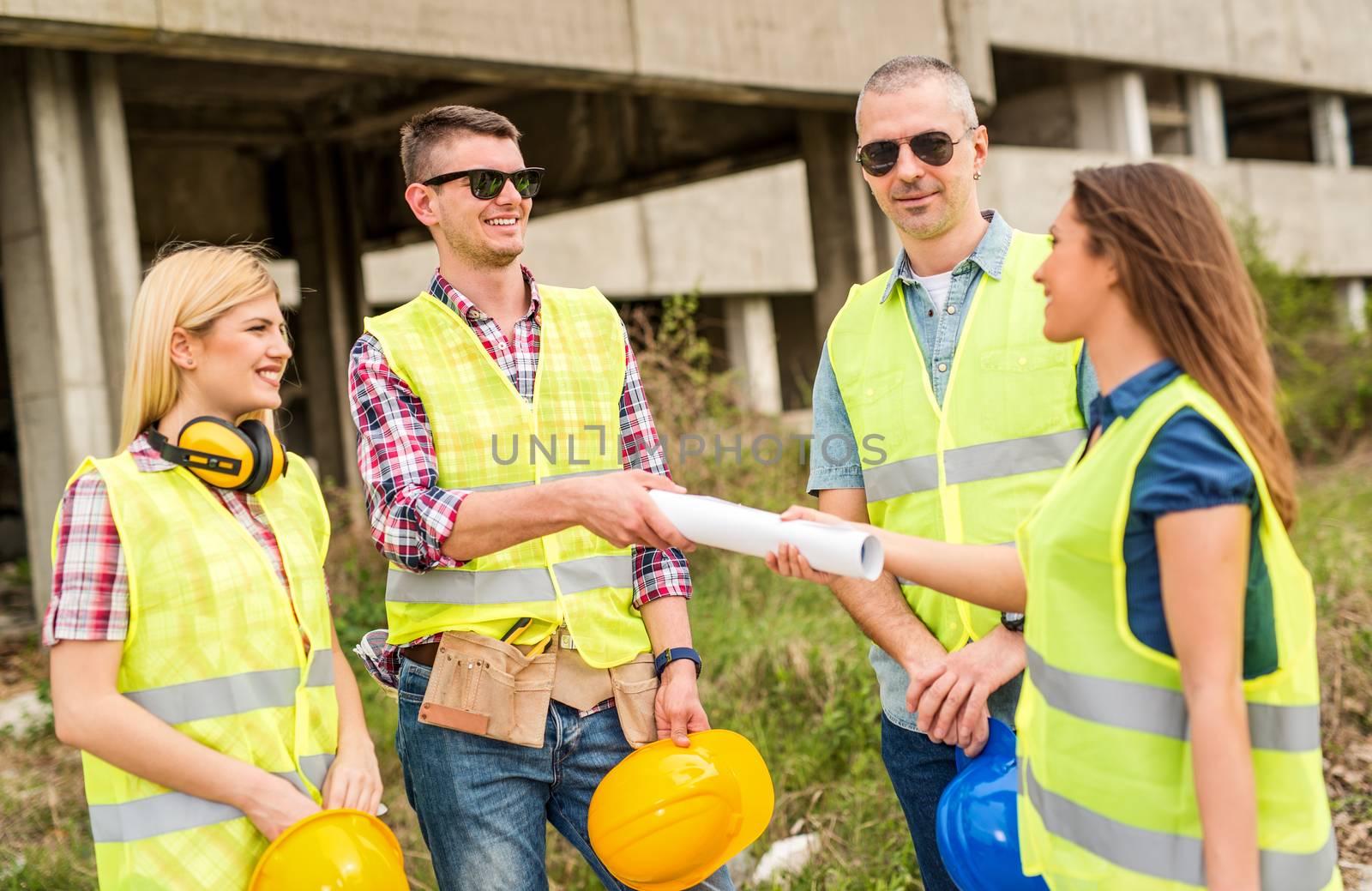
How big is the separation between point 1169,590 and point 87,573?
1.74 m

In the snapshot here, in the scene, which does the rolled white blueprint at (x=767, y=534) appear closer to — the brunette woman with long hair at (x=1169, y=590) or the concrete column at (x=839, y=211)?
the brunette woman with long hair at (x=1169, y=590)

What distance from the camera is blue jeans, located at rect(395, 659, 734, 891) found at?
2641mm

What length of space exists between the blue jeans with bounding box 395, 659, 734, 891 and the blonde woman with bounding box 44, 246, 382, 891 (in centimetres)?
19

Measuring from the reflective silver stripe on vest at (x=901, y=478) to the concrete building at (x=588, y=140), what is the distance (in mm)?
3861

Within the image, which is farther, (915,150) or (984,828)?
(915,150)

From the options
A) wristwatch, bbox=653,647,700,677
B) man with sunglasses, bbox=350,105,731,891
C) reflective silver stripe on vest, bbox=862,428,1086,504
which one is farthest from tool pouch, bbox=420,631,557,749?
reflective silver stripe on vest, bbox=862,428,1086,504

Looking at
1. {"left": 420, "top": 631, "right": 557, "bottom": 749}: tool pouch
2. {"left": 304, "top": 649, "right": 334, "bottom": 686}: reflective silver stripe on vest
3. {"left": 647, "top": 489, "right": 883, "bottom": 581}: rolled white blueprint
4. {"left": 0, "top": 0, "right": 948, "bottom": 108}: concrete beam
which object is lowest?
{"left": 420, "top": 631, "right": 557, "bottom": 749}: tool pouch

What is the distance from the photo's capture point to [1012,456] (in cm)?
257

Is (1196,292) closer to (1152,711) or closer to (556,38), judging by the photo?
(1152,711)

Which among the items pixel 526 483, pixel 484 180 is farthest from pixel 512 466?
pixel 484 180

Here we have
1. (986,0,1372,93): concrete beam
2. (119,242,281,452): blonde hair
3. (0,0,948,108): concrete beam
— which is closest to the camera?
(119,242,281,452): blonde hair

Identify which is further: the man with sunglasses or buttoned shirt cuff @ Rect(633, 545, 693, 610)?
buttoned shirt cuff @ Rect(633, 545, 693, 610)

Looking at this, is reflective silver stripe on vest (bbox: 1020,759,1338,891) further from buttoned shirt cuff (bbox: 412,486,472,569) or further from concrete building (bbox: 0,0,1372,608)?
concrete building (bbox: 0,0,1372,608)

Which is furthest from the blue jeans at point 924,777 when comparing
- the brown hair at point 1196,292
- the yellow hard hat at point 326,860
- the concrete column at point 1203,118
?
the concrete column at point 1203,118
